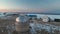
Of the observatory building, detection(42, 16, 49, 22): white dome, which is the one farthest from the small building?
the observatory building

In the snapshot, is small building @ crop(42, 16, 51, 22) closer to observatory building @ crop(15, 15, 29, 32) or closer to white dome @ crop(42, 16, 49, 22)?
white dome @ crop(42, 16, 49, 22)

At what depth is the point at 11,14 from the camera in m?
1.80

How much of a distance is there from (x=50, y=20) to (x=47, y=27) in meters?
0.13

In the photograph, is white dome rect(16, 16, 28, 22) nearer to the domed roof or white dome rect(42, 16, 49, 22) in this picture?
the domed roof

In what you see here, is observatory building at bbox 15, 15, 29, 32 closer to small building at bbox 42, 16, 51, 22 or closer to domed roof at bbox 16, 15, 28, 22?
domed roof at bbox 16, 15, 28, 22

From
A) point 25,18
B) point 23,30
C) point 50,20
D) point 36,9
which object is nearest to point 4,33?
point 23,30

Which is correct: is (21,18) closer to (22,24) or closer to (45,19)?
(22,24)

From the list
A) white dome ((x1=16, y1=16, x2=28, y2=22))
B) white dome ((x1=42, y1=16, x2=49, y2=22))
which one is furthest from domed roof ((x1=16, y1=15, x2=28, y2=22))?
white dome ((x1=42, y1=16, x2=49, y2=22))

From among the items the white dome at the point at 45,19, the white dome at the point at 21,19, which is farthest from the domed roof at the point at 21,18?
the white dome at the point at 45,19

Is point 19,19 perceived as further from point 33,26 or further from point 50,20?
point 50,20

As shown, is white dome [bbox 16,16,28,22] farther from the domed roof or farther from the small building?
the small building

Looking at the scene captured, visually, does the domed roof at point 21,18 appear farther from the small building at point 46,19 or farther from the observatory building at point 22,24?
the small building at point 46,19

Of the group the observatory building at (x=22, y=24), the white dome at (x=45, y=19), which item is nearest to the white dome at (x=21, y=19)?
the observatory building at (x=22, y=24)

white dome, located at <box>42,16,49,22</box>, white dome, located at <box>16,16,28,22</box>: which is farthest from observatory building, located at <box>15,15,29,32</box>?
white dome, located at <box>42,16,49,22</box>
